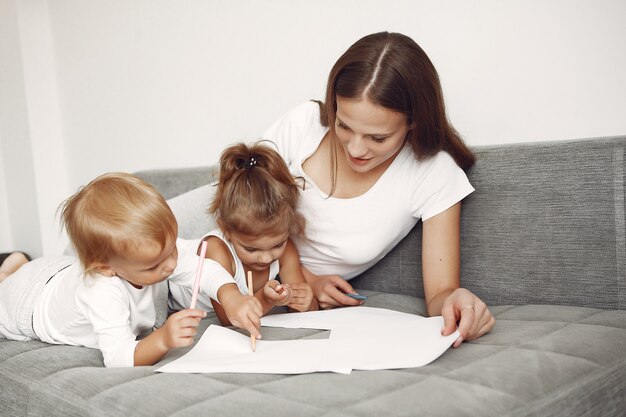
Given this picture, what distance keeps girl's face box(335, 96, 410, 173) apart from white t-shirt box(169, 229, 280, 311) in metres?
0.38

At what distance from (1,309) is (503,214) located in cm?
121

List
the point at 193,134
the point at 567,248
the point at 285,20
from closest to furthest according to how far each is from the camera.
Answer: the point at 567,248
the point at 285,20
the point at 193,134

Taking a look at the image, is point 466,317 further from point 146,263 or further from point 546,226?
point 146,263

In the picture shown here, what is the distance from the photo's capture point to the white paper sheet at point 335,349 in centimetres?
108

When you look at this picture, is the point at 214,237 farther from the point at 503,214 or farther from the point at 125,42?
the point at 125,42

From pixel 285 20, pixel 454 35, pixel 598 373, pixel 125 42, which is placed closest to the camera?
pixel 598 373

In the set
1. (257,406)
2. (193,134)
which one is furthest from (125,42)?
(257,406)

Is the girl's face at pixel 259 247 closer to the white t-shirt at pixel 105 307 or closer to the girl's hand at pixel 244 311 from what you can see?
the white t-shirt at pixel 105 307

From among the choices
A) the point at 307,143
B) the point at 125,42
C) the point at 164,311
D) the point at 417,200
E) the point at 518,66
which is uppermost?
the point at 125,42

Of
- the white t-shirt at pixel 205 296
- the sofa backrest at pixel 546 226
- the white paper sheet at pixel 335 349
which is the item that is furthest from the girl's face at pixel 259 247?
the sofa backrest at pixel 546 226

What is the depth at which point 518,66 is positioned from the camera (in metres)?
1.75

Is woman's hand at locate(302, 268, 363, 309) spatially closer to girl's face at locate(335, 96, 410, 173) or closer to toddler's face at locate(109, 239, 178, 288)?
girl's face at locate(335, 96, 410, 173)

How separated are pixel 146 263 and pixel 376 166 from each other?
26.0 inches

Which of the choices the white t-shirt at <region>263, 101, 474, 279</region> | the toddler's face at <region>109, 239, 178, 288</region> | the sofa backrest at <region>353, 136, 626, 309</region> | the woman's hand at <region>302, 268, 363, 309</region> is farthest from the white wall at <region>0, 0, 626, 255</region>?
the toddler's face at <region>109, 239, 178, 288</region>
